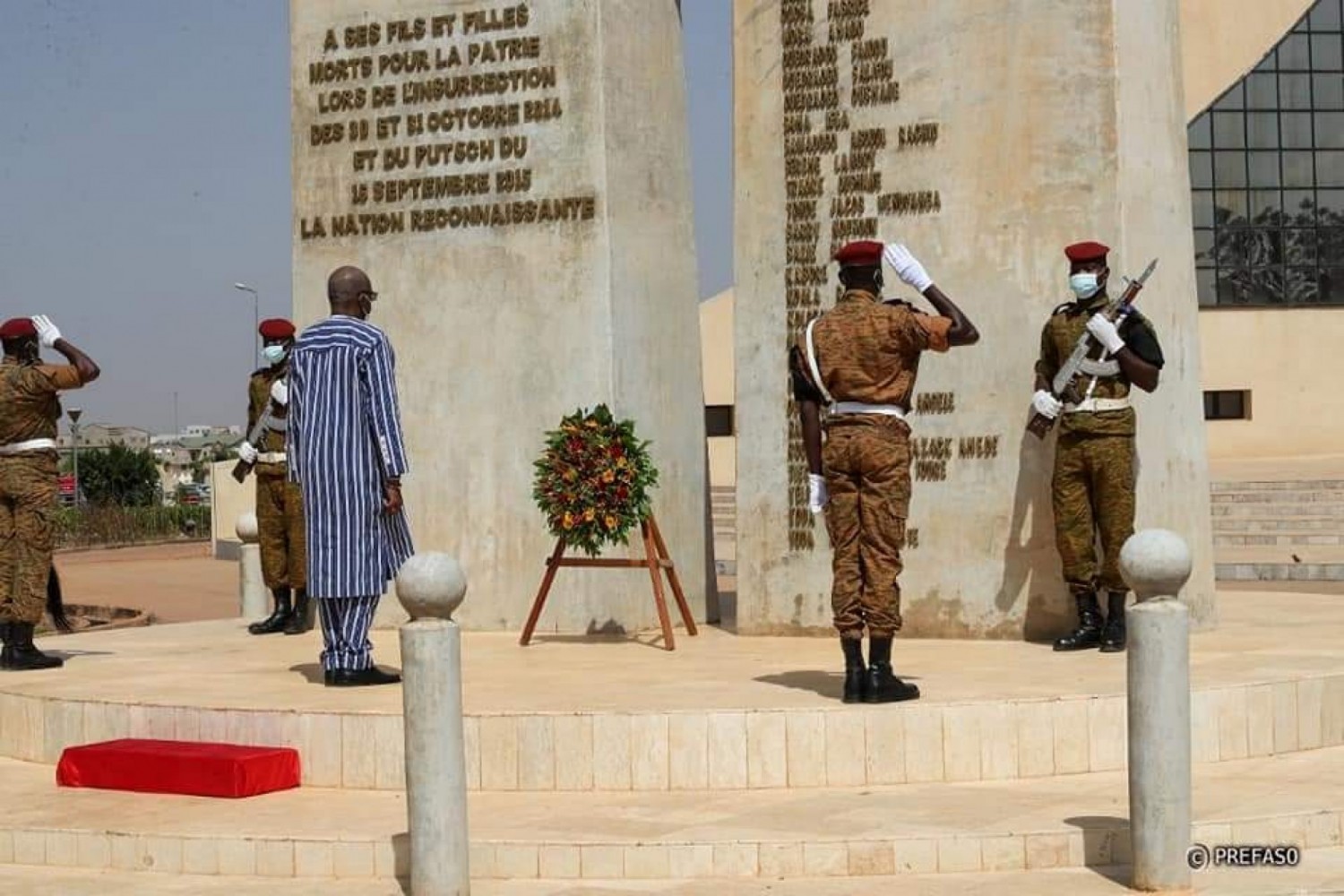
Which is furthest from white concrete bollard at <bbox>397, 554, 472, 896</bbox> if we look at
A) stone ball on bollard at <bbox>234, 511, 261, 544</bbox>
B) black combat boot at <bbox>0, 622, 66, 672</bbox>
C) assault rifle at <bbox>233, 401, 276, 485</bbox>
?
stone ball on bollard at <bbox>234, 511, 261, 544</bbox>

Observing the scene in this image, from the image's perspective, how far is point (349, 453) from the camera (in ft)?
32.6

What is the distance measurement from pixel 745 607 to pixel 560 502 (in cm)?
148

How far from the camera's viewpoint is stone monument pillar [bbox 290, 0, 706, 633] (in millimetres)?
12406

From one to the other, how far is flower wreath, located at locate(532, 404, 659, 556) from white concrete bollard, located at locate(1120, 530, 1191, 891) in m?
4.61

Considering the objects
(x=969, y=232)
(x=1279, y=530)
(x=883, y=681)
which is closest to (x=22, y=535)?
(x=883, y=681)

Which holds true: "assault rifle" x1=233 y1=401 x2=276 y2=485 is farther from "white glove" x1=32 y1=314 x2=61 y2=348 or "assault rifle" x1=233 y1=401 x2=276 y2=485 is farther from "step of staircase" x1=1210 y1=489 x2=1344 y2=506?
"step of staircase" x1=1210 y1=489 x2=1344 y2=506

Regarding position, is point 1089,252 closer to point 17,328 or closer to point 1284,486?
point 17,328

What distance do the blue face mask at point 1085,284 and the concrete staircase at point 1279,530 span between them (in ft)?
41.5

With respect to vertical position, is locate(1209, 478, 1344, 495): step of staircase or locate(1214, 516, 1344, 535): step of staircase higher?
locate(1209, 478, 1344, 495): step of staircase

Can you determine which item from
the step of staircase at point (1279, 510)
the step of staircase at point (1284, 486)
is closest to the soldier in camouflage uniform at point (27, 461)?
the step of staircase at point (1279, 510)

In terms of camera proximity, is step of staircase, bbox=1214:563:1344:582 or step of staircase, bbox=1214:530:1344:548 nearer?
step of staircase, bbox=1214:563:1344:582

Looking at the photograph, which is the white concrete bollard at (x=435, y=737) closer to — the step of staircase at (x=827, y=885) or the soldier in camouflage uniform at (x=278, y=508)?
the step of staircase at (x=827, y=885)

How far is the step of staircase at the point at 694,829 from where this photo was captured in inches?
284

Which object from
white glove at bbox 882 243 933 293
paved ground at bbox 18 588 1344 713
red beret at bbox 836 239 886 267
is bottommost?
paved ground at bbox 18 588 1344 713
